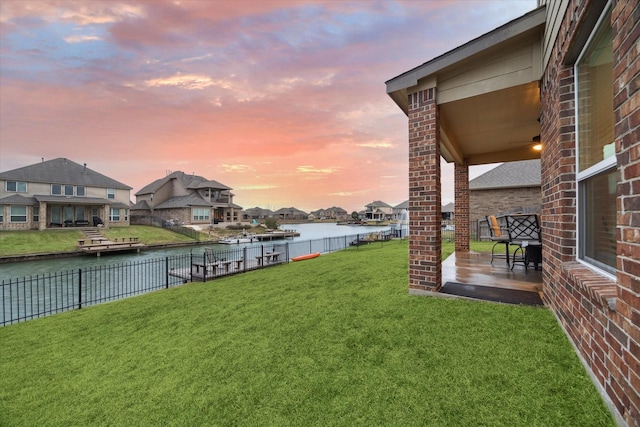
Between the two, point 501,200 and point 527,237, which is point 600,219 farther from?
point 501,200

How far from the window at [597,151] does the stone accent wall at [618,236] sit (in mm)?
86

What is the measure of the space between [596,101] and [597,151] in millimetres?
454

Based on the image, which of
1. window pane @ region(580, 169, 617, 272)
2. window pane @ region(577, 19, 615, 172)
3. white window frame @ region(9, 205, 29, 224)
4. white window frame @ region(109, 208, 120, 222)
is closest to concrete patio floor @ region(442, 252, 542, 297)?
window pane @ region(580, 169, 617, 272)

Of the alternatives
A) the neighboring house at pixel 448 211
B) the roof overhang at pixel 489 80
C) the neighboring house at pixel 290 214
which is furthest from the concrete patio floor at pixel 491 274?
the neighboring house at pixel 290 214

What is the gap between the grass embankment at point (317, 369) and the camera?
1931mm

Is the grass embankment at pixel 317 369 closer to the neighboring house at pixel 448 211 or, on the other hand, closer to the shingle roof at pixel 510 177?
the shingle roof at pixel 510 177

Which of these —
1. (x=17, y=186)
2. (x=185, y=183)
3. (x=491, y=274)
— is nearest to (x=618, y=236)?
(x=491, y=274)

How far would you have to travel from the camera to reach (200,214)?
122 feet

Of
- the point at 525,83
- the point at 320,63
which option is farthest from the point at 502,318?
the point at 320,63

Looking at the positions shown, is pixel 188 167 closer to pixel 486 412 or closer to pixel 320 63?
pixel 320 63

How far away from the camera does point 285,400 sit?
2176 mm

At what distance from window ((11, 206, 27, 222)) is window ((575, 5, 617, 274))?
35.8 m

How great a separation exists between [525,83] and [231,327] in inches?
220

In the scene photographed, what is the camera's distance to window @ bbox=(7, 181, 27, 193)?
79.4ft
